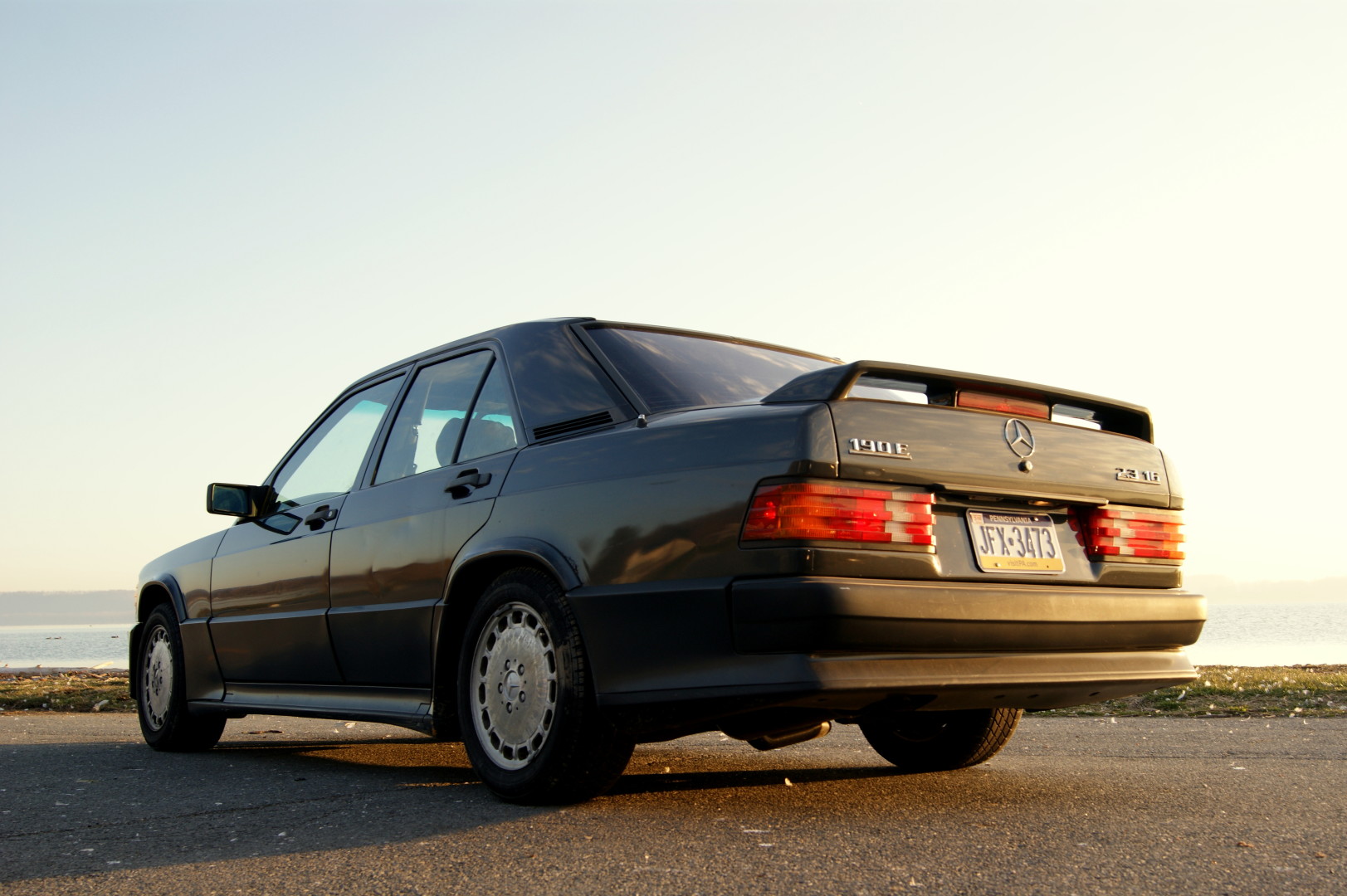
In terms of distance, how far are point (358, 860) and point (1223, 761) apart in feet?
12.3

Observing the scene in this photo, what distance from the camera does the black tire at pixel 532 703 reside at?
3.51 metres

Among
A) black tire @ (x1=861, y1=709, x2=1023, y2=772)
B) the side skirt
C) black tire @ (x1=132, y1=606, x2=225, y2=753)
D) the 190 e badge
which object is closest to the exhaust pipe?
black tire @ (x1=861, y1=709, x2=1023, y2=772)

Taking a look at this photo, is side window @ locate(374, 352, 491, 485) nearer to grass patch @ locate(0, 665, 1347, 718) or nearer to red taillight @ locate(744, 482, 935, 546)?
red taillight @ locate(744, 482, 935, 546)

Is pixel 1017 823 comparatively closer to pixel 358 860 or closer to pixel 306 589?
pixel 358 860

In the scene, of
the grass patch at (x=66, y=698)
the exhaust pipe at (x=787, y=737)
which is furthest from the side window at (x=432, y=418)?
the grass patch at (x=66, y=698)

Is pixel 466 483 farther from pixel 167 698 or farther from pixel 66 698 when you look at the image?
pixel 66 698

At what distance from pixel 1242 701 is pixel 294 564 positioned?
6.65 m

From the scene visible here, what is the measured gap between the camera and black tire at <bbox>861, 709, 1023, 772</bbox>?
4586 millimetres

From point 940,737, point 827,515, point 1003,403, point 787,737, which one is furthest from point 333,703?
point 1003,403

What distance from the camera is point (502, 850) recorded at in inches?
119

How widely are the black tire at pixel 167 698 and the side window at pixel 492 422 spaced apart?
2.61 metres

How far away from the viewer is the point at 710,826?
132 inches

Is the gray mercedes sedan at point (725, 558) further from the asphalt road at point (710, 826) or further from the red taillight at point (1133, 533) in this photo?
the asphalt road at point (710, 826)

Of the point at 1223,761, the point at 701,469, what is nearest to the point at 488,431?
the point at 701,469
